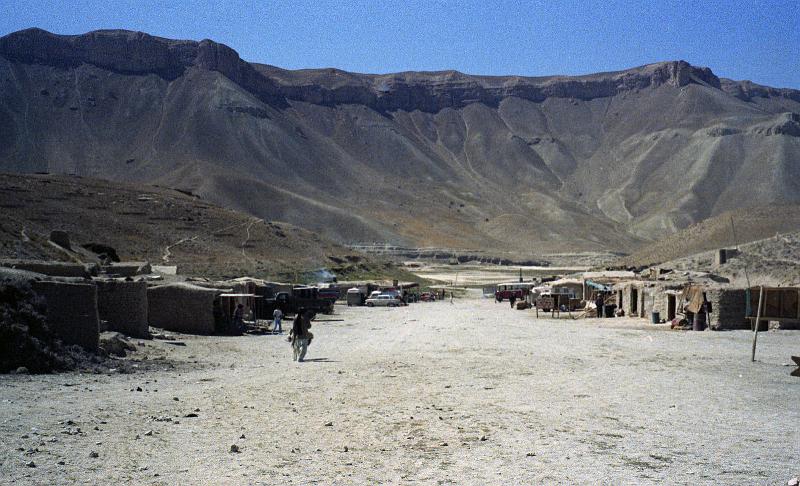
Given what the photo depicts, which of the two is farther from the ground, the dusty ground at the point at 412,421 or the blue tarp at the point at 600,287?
the blue tarp at the point at 600,287

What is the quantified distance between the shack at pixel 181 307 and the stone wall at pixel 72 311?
9.05 metres

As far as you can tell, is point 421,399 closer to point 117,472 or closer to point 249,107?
point 117,472

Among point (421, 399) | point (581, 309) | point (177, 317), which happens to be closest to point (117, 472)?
point (421, 399)

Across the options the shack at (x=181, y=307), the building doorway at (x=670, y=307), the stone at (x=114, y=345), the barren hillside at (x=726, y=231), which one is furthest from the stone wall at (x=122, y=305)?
the barren hillside at (x=726, y=231)

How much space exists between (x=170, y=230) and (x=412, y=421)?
69.3 metres

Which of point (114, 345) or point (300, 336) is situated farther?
point (300, 336)

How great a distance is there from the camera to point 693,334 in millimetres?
27156

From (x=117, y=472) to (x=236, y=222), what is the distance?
79162mm

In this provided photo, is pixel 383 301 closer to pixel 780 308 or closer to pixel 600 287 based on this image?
pixel 600 287

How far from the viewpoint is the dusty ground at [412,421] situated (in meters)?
8.96

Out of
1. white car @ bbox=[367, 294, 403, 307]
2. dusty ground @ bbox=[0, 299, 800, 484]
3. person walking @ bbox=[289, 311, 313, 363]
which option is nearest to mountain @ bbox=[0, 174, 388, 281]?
white car @ bbox=[367, 294, 403, 307]

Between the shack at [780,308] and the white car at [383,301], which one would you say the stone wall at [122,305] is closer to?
the shack at [780,308]

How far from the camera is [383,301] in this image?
5506 cm

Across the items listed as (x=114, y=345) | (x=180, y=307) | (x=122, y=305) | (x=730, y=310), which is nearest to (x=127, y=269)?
(x=180, y=307)
